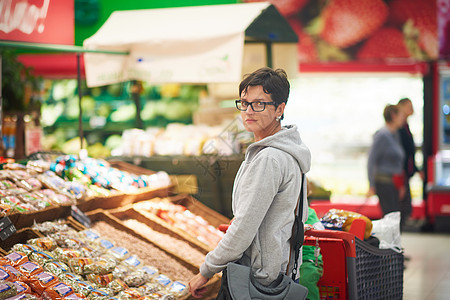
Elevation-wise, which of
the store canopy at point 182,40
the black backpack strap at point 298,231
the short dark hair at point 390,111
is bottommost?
the black backpack strap at point 298,231

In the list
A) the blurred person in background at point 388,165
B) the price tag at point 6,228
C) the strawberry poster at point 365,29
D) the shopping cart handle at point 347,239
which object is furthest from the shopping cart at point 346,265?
the strawberry poster at point 365,29

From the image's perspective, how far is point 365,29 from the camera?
342 inches

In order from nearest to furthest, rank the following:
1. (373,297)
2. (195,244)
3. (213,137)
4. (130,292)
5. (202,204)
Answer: (373,297) < (130,292) < (195,244) < (202,204) < (213,137)

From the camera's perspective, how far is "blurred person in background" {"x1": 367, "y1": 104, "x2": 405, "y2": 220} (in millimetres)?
6863

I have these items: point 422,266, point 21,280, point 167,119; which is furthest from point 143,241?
point 167,119

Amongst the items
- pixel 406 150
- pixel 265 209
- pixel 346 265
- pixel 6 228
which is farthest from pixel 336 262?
pixel 406 150

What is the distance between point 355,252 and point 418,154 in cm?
583

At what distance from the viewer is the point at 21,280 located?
10.5 ft

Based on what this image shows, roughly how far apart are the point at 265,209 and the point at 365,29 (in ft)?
22.2

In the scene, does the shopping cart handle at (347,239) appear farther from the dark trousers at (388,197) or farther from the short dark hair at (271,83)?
the dark trousers at (388,197)

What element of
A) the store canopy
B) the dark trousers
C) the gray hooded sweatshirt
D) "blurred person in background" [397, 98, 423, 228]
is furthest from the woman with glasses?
"blurred person in background" [397, 98, 423, 228]

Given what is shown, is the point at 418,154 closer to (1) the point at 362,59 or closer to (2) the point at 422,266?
(1) the point at 362,59

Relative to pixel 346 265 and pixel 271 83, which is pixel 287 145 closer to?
pixel 271 83

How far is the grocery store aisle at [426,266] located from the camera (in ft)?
18.2
